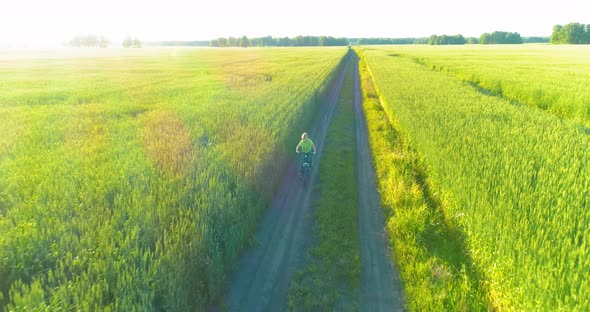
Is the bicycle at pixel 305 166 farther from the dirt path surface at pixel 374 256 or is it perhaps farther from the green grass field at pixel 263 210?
the dirt path surface at pixel 374 256

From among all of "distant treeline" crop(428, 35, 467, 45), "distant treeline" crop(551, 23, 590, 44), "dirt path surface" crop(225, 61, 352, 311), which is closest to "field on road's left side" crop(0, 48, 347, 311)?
"dirt path surface" crop(225, 61, 352, 311)

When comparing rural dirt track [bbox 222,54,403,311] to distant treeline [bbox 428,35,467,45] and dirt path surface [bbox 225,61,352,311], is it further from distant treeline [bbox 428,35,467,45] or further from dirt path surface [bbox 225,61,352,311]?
A: distant treeline [bbox 428,35,467,45]

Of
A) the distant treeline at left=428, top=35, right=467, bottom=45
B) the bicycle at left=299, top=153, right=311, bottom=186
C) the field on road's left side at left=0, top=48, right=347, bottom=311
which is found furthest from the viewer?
the distant treeline at left=428, top=35, right=467, bottom=45

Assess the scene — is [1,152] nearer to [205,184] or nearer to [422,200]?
[205,184]

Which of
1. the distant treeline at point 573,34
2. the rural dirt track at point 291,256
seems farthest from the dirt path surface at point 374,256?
the distant treeline at point 573,34

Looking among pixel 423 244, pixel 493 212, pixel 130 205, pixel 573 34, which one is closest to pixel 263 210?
pixel 130 205

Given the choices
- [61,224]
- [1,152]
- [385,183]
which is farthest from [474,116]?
[1,152]
